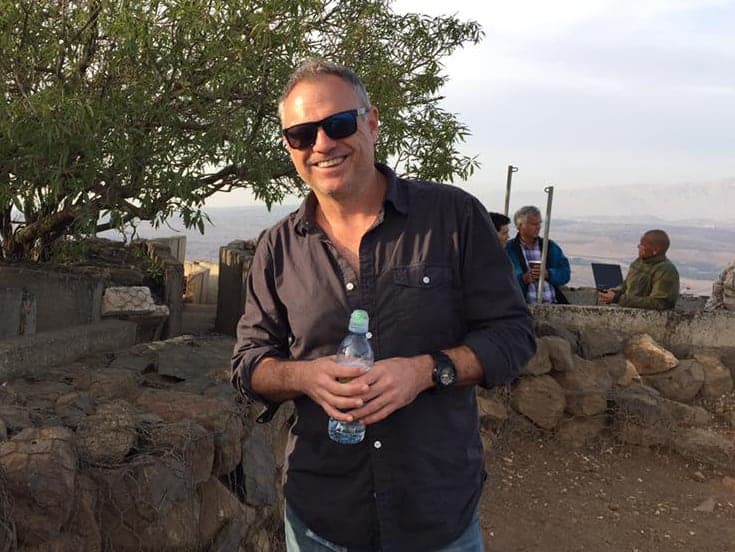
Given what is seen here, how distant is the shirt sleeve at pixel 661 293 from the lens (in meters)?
8.05

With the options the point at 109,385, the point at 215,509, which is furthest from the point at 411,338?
the point at 109,385

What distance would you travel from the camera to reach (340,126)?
6.36ft

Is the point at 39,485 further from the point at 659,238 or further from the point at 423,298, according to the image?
the point at 659,238

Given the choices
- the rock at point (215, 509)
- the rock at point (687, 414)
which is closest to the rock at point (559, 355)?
the rock at point (687, 414)

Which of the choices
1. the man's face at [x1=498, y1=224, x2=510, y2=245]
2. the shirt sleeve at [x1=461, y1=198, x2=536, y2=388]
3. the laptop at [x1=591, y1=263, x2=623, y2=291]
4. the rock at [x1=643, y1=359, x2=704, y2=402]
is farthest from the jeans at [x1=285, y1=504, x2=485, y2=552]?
the laptop at [x1=591, y1=263, x2=623, y2=291]

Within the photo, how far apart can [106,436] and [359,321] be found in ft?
6.76

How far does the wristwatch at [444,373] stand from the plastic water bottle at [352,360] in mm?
182

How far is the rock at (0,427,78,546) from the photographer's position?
A: 2.58 metres

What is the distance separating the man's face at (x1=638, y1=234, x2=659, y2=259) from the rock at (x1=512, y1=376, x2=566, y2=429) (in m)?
2.03

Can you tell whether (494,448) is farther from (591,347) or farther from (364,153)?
(364,153)

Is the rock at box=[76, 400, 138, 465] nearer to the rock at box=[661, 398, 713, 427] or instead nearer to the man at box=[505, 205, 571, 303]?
the man at box=[505, 205, 571, 303]

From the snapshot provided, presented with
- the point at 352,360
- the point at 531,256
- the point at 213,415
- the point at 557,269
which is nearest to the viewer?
the point at 352,360

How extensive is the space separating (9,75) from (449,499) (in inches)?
208

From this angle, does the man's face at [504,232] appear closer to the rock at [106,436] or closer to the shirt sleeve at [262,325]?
the rock at [106,436]
